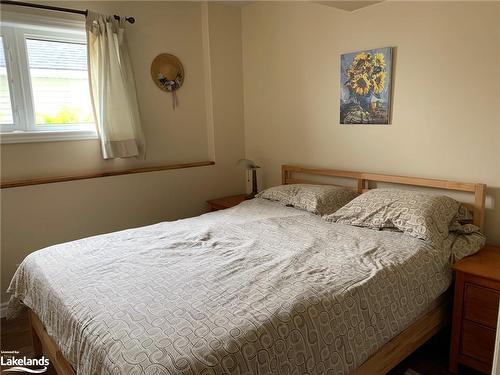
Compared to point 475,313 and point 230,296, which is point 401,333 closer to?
point 475,313

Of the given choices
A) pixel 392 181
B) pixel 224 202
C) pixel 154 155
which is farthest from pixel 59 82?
pixel 392 181

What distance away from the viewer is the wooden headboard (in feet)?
7.48

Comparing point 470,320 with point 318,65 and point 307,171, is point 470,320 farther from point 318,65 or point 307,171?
point 318,65

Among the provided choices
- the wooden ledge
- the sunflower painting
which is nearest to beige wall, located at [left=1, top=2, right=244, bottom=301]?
the wooden ledge

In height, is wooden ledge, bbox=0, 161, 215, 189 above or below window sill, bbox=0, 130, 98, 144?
below

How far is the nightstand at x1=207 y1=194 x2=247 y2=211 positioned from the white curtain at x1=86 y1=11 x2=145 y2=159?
87 cm

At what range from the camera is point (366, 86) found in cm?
279

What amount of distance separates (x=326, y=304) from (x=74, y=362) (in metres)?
1.00

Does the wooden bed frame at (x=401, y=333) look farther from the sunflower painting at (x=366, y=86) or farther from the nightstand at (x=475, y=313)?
the sunflower painting at (x=366, y=86)

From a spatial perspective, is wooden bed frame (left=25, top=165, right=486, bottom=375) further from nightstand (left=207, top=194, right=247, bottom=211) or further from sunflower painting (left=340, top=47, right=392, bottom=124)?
→ nightstand (left=207, top=194, right=247, bottom=211)

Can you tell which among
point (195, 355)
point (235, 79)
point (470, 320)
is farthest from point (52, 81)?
point (470, 320)

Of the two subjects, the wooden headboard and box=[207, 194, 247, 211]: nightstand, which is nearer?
the wooden headboard

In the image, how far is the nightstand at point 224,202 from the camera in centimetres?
348

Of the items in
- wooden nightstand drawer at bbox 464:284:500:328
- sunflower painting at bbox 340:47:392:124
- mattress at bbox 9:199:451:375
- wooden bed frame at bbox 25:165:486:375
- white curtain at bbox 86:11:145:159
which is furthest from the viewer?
white curtain at bbox 86:11:145:159
